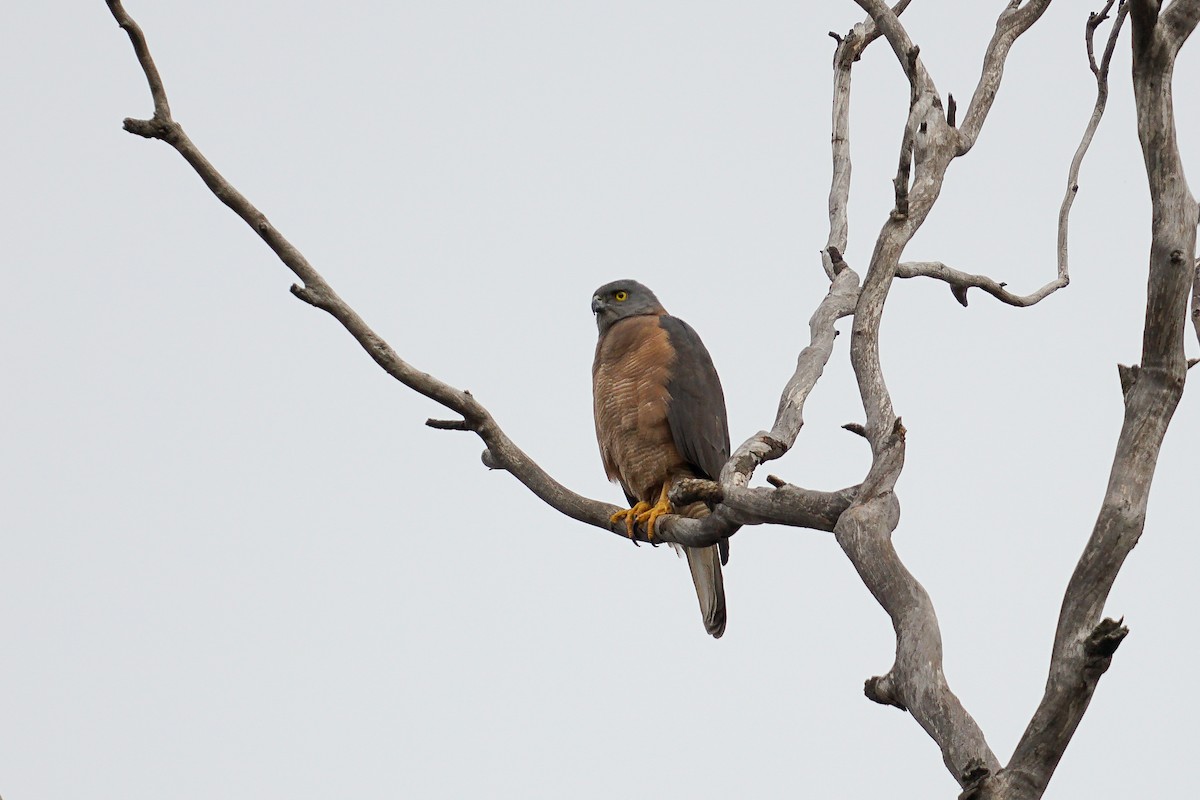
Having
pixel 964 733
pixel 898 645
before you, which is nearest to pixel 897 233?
pixel 898 645

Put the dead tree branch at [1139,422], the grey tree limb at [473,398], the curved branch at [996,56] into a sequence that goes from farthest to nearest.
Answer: the curved branch at [996,56] → the grey tree limb at [473,398] → the dead tree branch at [1139,422]

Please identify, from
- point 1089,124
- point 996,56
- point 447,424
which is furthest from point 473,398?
point 1089,124

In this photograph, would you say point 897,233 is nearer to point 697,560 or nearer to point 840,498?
point 840,498

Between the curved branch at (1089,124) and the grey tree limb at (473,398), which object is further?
the curved branch at (1089,124)

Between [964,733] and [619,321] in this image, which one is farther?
[619,321]

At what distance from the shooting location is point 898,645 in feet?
8.56

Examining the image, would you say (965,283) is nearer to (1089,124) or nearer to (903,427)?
(1089,124)

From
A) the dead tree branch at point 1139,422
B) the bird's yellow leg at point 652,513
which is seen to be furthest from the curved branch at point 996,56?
the bird's yellow leg at point 652,513

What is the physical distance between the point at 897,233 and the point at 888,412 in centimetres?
61

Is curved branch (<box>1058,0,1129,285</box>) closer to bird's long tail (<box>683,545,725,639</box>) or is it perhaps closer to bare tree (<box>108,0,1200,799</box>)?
bare tree (<box>108,0,1200,799</box>)

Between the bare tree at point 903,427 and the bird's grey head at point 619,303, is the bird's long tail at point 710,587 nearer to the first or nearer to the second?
the bare tree at point 903,427

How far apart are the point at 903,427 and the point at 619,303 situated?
3.17 m

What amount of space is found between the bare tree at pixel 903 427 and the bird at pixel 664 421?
725 mm

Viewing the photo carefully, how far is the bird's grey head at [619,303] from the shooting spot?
19.4ft
